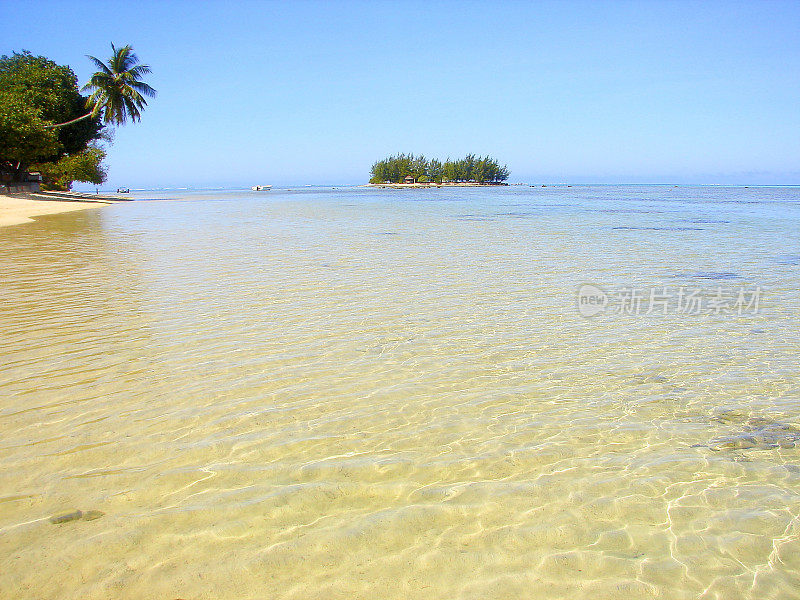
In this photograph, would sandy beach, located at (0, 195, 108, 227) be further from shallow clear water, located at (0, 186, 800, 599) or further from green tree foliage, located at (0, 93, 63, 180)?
shallow clear water, located at (0, 186, 800, 599)

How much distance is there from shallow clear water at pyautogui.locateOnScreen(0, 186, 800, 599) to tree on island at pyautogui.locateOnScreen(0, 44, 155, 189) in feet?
130

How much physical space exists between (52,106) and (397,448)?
5242cm

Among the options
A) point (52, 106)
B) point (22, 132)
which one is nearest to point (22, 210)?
point (22, 132)

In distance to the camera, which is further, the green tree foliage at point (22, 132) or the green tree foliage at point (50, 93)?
the green tree foliage at point (50, 93)

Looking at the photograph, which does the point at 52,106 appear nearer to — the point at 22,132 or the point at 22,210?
the point at 22,132

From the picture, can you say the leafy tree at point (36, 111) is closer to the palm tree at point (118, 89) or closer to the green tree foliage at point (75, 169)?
the palm tree at point (118, 89)

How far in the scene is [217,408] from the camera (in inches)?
160

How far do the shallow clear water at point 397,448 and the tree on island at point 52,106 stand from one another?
39.7 meters

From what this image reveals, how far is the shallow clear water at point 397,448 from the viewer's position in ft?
7.94

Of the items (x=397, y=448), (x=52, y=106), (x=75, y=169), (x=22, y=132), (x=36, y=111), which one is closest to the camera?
(x=397, y=448)

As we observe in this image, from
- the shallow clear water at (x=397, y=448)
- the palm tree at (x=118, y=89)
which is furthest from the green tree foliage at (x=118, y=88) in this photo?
the shallow clear water at (x=397, y=448)

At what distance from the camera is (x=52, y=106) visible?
4366 centimetres

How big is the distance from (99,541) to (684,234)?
21.8 m

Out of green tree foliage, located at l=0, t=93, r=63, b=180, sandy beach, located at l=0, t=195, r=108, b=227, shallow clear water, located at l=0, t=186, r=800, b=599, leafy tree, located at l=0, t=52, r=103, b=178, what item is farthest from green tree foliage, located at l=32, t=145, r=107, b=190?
shallow clear water, located at l=0, t=186, r=800, b=599
